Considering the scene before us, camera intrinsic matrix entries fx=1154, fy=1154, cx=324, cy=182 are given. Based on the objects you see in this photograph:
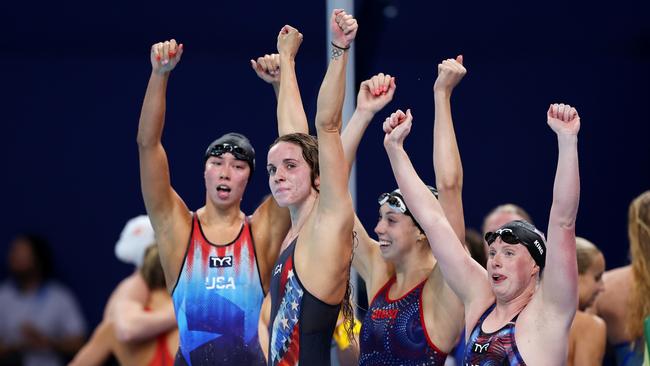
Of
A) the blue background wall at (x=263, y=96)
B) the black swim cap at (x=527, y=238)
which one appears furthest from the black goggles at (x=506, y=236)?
the blue background wall at (x=263, y=96)

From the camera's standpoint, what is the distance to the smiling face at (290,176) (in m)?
4.23

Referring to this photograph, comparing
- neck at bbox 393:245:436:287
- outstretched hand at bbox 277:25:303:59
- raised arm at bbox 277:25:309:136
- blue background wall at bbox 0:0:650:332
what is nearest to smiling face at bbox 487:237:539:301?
neck at bbox 393:245:436:287

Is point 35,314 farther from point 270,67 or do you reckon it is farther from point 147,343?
point 270,67

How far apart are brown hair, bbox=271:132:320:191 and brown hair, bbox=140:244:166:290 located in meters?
1.71

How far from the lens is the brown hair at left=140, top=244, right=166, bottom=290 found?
19.1 ft

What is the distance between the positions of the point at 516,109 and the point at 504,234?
163 inches

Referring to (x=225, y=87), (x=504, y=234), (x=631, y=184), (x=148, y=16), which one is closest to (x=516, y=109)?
(x=631, y=184)

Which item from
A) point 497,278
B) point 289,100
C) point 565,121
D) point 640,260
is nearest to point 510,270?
point 497,278

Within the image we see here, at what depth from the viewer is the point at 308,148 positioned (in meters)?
4.30

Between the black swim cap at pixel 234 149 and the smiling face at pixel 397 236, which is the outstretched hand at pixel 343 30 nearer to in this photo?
the smiling face at pixel 397 236

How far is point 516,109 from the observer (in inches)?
315

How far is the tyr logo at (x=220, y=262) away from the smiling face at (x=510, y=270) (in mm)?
1320

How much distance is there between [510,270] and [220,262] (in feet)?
4.68

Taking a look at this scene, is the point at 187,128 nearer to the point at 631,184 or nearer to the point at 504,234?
the point at 631,184
